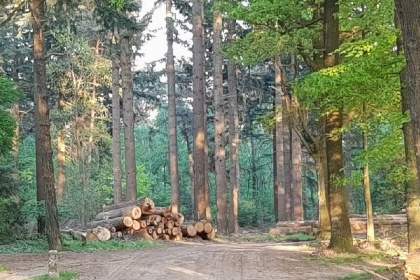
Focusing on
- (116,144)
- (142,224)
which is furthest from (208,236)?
(116,144)

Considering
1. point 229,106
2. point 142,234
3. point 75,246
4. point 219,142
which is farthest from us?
point 229,106

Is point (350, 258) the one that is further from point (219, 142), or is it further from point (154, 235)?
point (219, 142)

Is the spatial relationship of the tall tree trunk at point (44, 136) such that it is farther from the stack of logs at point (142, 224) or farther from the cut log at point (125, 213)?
the cut log at point (125, 213)

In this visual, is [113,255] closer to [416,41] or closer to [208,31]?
[416,41]

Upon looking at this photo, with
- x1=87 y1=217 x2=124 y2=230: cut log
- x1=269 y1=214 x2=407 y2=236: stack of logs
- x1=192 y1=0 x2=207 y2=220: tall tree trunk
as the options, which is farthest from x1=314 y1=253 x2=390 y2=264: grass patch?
x1=192 y1=0 x2=207 y2=220: tall tree trunk

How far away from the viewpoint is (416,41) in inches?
218

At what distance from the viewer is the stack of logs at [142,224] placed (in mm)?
17422

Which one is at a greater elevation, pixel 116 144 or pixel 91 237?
pixel 116 144

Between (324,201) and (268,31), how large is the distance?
5.33 meters

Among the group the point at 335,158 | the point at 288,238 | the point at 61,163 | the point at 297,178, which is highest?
the point at 61,163

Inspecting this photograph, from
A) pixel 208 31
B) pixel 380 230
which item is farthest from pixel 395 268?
pixel 208 31

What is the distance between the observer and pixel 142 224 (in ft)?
58.7

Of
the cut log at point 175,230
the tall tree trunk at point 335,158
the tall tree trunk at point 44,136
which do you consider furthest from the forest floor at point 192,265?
the cut log at point 175,230

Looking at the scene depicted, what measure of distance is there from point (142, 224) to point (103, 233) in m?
1.51
